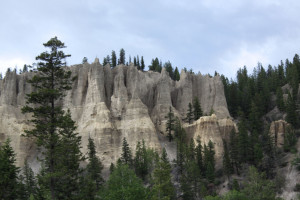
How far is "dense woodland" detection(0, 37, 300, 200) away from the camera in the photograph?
31016 mm

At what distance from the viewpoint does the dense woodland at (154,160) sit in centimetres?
3102

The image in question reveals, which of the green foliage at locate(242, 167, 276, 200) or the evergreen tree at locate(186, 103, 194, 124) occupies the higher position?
the evergreen tree at locate(186, 103, 194, 124)

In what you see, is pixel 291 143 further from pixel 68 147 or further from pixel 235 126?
pixel 68 147

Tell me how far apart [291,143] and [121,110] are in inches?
1144

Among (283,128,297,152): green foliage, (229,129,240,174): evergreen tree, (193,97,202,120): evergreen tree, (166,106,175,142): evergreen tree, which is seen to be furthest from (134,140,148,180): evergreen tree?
(283,128,297,152): green foliage

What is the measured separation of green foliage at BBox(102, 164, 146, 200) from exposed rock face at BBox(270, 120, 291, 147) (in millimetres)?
30223

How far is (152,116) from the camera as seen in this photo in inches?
3073

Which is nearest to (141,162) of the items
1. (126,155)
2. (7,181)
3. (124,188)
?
(126,155)

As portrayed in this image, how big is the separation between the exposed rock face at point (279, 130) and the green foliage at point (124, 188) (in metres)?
30.2

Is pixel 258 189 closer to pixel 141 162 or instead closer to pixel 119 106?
pixel 141 162

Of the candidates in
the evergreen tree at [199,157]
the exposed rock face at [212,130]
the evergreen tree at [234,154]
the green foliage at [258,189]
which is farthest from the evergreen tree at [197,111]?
the green foliage at [258,189]

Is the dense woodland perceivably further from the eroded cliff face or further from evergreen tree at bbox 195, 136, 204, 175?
the eroded cliff face

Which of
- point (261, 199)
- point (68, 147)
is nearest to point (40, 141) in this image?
point (68, 147)

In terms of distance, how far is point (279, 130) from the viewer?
67125 millimetres
